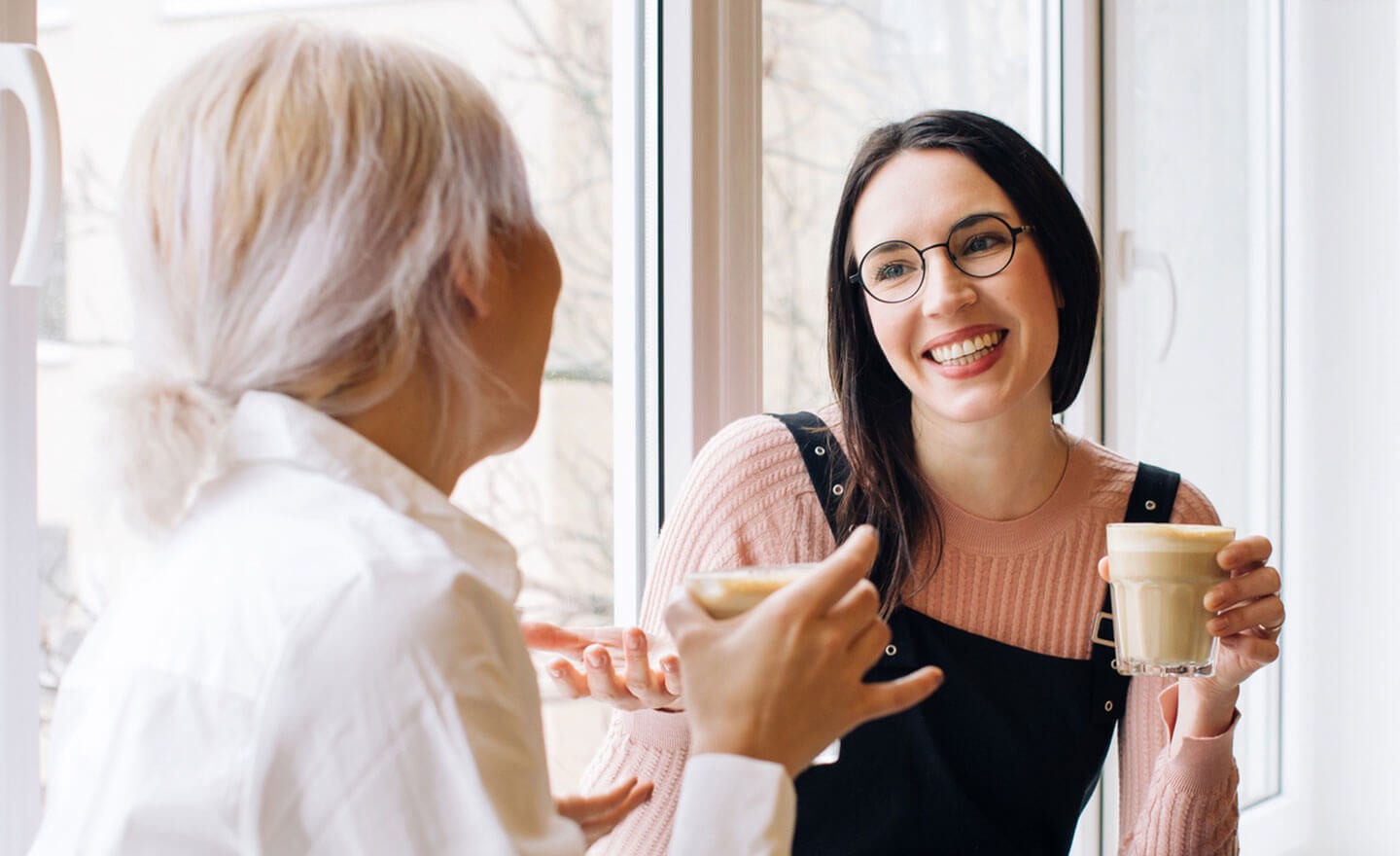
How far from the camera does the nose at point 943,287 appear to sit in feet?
5.28

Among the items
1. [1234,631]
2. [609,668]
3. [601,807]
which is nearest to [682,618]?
[601,807]

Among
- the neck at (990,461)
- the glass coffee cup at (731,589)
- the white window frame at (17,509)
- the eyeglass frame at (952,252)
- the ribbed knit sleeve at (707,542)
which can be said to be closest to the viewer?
the glass coffee cup at (731,589)

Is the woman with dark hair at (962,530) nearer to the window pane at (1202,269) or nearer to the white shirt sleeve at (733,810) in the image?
the white shirt sleeve at (733,810)

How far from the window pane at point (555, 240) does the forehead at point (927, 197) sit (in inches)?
15.5

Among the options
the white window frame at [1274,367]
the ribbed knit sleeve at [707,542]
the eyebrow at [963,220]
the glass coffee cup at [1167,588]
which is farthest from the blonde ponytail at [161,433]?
the white window frame at [1274,367]

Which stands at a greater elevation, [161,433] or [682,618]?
[161,433]

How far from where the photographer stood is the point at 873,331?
1.76 m

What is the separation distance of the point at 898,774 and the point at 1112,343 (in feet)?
5.23

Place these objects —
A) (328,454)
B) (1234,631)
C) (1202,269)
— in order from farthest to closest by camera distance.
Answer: (1202,269) < (1234,631) < (328,454)

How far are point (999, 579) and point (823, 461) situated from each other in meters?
0.28

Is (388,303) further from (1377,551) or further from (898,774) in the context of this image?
(1377,551)

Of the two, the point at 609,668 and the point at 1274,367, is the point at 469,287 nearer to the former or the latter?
the point at 609,668

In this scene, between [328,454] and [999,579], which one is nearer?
[328,454]

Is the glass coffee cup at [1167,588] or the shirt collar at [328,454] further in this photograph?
the glass coffee cup at [1167,588]
